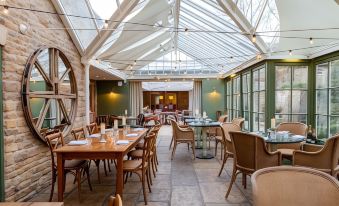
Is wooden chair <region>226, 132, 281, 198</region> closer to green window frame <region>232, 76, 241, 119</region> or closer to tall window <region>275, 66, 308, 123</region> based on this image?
tall window <region>275, 66, 308, 123</region>

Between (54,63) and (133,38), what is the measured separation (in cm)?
314

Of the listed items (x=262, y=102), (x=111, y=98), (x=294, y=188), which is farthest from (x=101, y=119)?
(x=294, y=188)

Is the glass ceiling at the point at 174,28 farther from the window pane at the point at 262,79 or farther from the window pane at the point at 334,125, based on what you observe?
the window pane at the point at 334,125

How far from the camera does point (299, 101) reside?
6492 millimetres

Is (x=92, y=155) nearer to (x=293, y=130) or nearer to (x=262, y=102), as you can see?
(x=293, y=130)

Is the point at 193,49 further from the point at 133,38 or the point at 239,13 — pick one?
the point at 239,13

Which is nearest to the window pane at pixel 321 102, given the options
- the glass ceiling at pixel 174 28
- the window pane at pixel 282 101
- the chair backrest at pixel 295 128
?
the window pane at pixel 282 101

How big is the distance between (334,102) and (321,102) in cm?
62

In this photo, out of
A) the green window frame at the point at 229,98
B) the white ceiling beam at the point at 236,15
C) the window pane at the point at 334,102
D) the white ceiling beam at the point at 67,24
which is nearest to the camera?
the white ceiling beam at the point at 67,24

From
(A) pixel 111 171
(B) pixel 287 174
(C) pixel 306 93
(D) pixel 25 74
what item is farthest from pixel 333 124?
(D) pixel 25 74

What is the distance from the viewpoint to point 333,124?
17.6 feet

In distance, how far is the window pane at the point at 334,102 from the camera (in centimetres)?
520

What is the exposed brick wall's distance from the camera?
3240mm

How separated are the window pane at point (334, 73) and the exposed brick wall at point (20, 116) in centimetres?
583
